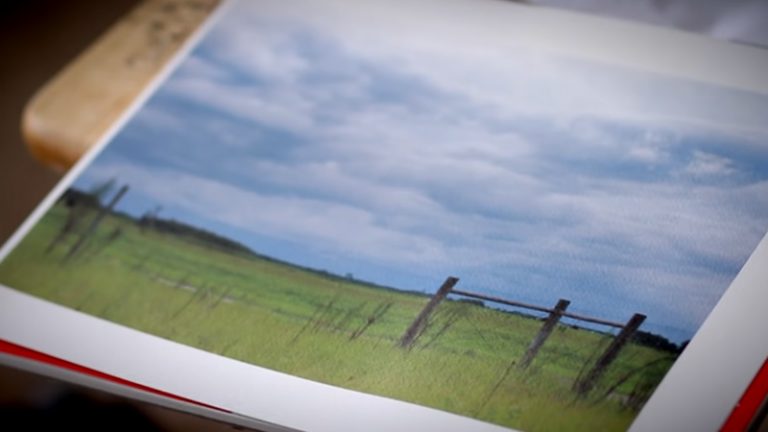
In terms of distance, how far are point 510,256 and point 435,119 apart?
129 mm

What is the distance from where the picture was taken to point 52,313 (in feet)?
1.78

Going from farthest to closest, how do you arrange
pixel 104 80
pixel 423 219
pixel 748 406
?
pixel 104 80, pixel 423 219, pixel 748 406

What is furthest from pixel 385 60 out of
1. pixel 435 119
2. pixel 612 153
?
pixel 612 153

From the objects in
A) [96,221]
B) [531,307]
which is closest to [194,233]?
[96,221]

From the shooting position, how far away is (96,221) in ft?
1.94

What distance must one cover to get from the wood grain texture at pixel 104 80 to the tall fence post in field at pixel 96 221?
0.18 feet

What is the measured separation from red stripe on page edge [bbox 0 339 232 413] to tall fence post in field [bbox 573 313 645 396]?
0.56ft

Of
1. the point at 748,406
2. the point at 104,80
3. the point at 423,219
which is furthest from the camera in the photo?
the point at 104,80

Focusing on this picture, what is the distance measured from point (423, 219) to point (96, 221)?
20 cm

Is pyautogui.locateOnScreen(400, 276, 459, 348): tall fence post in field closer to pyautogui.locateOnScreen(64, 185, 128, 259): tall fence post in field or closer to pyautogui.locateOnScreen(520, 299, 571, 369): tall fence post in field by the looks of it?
pyautogui.locateOnScreen(520, 299, 571, 369): tall fence post in field

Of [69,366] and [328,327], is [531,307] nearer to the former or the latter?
[328,327]

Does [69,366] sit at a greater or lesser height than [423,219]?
lesser

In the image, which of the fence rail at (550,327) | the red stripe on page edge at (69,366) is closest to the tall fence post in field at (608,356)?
the fence rail at (550,327)

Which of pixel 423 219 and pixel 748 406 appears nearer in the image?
pixel 748 406
